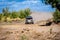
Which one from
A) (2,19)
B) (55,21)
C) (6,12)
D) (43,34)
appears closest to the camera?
(43,34)

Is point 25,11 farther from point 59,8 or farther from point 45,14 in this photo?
point 59,8

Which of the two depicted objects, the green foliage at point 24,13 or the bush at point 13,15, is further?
the green foliage at point 24,13

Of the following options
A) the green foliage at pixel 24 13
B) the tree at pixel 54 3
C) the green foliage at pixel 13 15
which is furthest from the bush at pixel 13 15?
the tree at pixel 54 3

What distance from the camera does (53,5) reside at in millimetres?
25016

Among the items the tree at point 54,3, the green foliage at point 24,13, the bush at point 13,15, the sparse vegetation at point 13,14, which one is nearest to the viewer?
the tree at point 54,3

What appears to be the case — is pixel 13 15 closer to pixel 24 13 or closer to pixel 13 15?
pixel 13 15

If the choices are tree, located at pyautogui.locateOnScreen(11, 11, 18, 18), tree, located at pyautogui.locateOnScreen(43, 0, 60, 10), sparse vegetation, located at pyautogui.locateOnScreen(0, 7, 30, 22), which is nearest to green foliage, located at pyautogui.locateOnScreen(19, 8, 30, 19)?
sparse vegetation, located at pyautogui.locateOnScreen(0, 7, 30, 22)

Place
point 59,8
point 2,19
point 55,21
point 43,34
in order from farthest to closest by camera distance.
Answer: point 2,19, point 59,8, point 55,21, point 43,34

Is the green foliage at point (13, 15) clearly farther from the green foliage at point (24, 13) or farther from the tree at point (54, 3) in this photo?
the tree at point (54, 3)

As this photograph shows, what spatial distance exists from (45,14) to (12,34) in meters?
21.5

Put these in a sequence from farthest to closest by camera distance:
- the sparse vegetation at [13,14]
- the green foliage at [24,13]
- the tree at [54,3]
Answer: the green foliage at [24,13] → the sparse vegetation at [13,14] → the tree at [54,3]

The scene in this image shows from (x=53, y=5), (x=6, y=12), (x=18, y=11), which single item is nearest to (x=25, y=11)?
(x=18, y=11)

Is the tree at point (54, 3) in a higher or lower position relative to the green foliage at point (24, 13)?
higher

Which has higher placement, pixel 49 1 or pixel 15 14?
pixel 49 1
